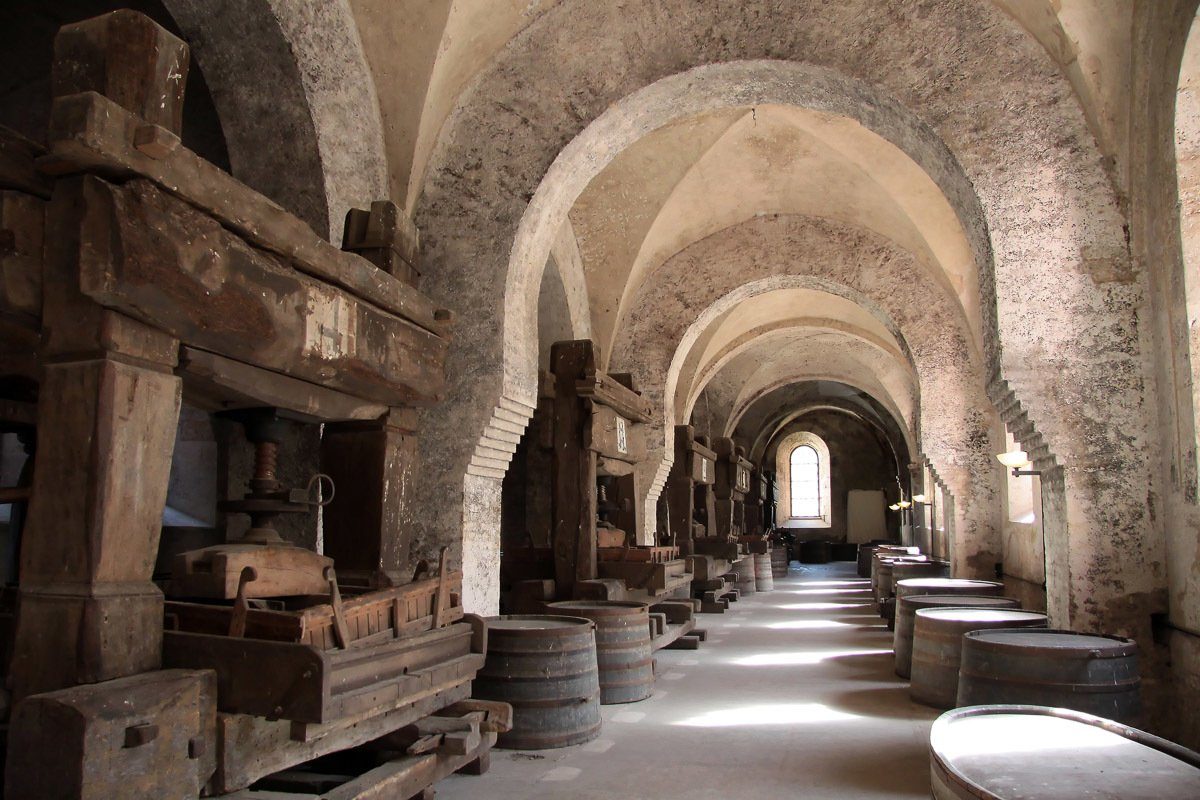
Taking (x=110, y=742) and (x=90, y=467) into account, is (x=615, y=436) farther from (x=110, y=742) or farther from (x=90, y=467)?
(x=110, y=742)

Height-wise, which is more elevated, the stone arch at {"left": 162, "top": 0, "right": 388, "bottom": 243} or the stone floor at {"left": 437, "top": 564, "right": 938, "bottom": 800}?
the stone arch at {"left": 162, "top": 0, "right": 388, "bottom": 243}

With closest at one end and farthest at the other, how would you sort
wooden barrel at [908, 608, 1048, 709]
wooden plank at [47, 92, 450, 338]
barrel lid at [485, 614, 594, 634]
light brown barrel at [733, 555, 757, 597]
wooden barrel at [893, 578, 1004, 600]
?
1. wooden plank at [47, 92, 450, 338]
2. barrel lid at [485, 614, 594, 634]
3. wooden barrel at [908, 608, 1048, 709]
4. wooden barrel at [893, 578, 1004, 600]
5. light brown barrel at [733, 555, 757, 597]

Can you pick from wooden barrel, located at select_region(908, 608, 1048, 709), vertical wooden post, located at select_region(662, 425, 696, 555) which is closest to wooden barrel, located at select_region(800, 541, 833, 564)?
vertical wooden post, located at select_region(662, 425, 696, 555)

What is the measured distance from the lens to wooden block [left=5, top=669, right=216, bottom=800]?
2535mm

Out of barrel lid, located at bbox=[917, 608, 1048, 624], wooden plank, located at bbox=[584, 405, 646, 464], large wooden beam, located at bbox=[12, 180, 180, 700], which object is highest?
wooden plank, located at bbox=[584, 405, 646, 464]

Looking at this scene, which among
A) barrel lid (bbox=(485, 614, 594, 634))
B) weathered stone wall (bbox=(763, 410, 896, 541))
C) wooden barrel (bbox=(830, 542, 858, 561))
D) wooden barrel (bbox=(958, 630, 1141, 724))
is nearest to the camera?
wooden barrel (bbox=(958, 630, 1141, 724))

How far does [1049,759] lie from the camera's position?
117 inches

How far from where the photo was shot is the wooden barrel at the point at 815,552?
30047mm

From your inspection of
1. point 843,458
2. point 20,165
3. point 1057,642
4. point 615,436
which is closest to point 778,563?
point 843,458

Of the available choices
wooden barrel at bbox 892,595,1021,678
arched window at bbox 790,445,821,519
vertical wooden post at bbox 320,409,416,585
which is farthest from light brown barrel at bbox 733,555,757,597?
arched window at bbox 790,445,821,519

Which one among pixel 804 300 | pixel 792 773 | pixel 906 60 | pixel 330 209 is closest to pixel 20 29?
pixel 330 209

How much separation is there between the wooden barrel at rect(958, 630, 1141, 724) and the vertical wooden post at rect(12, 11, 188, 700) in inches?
150

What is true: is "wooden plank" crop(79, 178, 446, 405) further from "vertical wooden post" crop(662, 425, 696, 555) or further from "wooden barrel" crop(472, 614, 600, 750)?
"vertical wooden post" crop(662, 425, 696, 555)

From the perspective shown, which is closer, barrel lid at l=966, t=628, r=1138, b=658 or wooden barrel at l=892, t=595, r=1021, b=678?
barrel lid at l=966, t=628, r=1138, b=658
